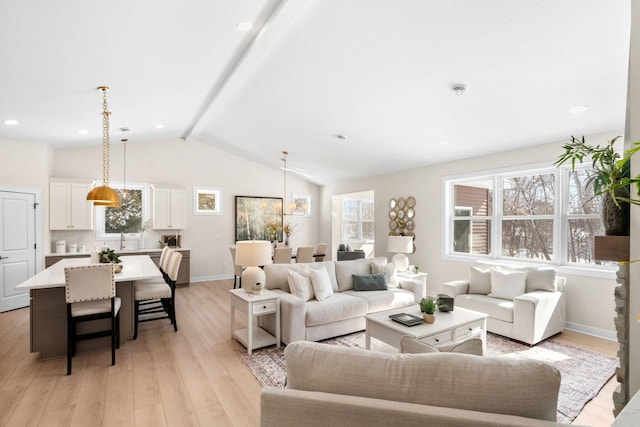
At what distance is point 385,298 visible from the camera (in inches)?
168

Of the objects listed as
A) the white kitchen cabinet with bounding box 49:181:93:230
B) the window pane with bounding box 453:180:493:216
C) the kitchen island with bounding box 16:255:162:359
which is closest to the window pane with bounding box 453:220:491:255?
the window pane with bounding box 453:180:493:216

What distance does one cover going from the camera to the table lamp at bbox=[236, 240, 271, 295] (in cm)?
362

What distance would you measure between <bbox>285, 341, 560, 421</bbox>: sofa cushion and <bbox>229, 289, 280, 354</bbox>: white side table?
2.34m

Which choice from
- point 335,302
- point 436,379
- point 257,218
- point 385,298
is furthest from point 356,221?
point 436,379

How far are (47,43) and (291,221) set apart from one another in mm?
6597

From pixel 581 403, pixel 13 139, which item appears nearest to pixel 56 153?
pixel 13 139

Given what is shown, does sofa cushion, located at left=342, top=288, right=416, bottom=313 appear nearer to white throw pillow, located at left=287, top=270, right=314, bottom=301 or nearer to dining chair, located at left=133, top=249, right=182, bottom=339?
white throw pillow, located at left=287, top=270, right=314, bottom=301

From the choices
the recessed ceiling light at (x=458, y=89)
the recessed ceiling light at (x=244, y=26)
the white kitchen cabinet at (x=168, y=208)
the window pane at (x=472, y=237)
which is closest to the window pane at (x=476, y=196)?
the window pane at (x=472, y=237)

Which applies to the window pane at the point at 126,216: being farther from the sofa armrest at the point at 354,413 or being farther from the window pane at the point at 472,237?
the sofa armrest at the point at 354,413

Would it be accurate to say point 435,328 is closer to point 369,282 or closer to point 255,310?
point 369,282

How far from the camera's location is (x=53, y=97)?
149 inches

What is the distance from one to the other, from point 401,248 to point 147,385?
4.10 m

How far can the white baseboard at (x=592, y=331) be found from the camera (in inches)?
154

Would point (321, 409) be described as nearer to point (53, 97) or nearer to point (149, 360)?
point (149, 360)
